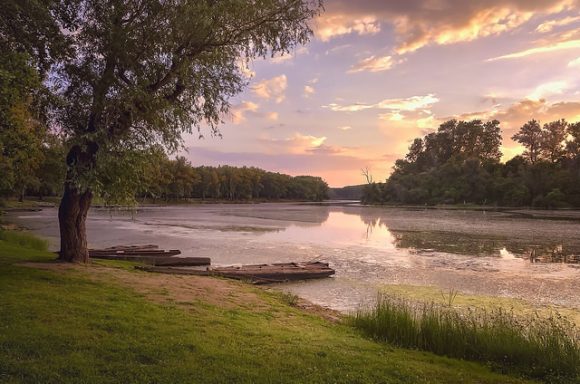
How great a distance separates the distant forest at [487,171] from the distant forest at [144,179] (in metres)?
43.0

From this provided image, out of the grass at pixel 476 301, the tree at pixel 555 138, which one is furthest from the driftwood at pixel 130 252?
the tree at pixel 555 138

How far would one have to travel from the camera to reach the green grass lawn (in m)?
6.59

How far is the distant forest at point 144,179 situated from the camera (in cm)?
1457

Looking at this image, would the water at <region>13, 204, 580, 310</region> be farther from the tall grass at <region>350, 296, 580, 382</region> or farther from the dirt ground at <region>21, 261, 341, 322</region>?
the tall grass at <region>350, 296, 580, 382</region>

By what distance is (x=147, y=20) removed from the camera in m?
14.4

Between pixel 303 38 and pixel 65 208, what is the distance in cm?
1053

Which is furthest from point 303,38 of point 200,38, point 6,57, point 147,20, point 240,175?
point 240,175

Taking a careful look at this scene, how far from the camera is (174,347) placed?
25.6 feet

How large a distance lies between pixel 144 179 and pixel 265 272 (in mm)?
7537

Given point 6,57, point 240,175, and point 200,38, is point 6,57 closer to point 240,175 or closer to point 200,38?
point 200,38

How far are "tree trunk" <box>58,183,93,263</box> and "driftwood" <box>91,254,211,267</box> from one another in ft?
20.5

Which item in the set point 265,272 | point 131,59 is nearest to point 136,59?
point 131,59

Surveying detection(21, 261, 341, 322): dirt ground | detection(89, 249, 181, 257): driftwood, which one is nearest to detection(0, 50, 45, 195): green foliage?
detection(21, 261, 341, 322): dirt ground

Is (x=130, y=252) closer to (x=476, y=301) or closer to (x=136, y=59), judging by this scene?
(x=136, y=59)
